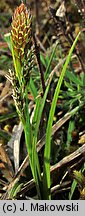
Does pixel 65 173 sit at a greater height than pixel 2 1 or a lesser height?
lesser

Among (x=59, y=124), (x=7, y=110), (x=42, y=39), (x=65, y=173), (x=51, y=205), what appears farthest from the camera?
(x=42, y=39)

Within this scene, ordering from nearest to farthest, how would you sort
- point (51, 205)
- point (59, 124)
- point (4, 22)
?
point (51, 205) < point (59, 124) < point (4, 22)

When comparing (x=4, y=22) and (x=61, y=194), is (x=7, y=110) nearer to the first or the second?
(x=61, y=194)

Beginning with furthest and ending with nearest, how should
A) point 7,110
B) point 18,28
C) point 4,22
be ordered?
point 4,22 < point 7,110 < point 18,28

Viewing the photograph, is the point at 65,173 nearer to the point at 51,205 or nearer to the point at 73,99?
the point at 51,205

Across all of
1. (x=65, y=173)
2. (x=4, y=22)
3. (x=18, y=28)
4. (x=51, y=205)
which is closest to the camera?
(x=18, y=28)

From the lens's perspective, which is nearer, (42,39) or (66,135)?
(66,135)

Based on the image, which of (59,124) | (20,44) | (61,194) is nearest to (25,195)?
(61,194)

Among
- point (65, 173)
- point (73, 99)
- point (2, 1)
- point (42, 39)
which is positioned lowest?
point (65, 173)

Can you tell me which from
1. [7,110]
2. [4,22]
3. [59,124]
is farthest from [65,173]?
[4,22]

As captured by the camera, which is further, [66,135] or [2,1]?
[2,1]
